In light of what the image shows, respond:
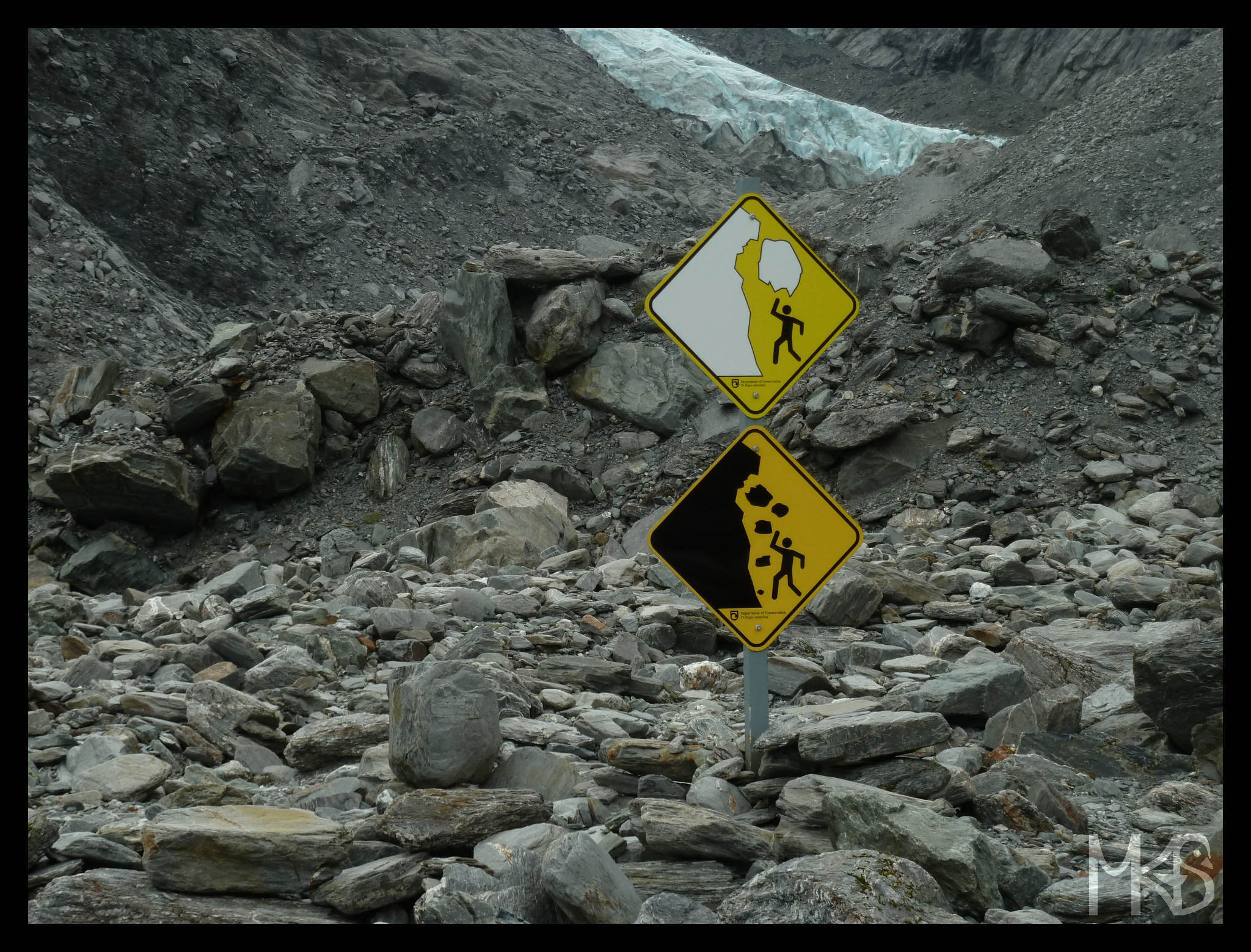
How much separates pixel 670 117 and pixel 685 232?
Answer: 15.1 metres

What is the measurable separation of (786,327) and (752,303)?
0.17m

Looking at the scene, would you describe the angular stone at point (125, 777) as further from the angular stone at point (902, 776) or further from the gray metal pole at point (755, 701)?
the angular stone at point (902, 776)

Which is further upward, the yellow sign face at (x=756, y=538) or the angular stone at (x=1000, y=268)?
the angular stone at (x=1000, y=268)

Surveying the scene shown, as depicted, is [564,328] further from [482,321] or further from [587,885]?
[587,885]

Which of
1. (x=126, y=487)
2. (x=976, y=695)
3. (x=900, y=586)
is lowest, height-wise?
(x=976, y=695)

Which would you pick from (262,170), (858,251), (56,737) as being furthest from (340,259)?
(56,737)

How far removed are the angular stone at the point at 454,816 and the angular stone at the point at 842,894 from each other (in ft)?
3.12

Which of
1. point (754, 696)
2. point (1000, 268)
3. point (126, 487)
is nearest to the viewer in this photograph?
point (754, 696)

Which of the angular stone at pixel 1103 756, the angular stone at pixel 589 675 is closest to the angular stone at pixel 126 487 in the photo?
the angular stone at pixel 589 675

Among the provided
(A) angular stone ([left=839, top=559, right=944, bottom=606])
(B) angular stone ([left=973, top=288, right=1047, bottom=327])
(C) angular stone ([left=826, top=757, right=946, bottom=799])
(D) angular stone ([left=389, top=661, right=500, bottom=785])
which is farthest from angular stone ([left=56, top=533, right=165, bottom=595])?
(B) angular stone ([left=973, top=288, right=1047, bottom=327])

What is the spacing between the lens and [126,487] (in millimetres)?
12602

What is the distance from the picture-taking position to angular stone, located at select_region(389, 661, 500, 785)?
377cm

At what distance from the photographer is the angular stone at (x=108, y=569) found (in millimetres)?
12336

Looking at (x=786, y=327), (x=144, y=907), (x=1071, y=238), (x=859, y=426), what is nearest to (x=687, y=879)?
(x=144, y=907)
